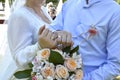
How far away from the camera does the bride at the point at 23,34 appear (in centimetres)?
187

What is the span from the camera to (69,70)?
146 centimetres

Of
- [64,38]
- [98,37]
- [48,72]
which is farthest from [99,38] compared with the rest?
[48,72]

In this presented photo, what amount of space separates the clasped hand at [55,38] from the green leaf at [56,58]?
4 cm

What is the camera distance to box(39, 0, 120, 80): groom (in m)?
1.46

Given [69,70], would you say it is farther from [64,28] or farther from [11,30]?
[11,30]

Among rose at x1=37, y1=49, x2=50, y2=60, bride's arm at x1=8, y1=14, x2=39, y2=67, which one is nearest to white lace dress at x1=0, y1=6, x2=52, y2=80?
bride's arm at x1=8, y1=14, x2=39, y2=67

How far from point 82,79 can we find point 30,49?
36 cm

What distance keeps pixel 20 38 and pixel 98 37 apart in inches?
27.5

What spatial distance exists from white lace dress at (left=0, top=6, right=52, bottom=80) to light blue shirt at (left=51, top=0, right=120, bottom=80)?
28cm

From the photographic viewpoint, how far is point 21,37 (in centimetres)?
205

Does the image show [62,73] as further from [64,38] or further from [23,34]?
[23,34]

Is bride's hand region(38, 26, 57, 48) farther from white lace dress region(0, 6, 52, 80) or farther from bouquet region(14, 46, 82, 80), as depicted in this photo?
white lace dress region(0, 6, 52, 80)

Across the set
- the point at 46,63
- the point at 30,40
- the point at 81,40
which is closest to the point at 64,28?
the point at 81,40

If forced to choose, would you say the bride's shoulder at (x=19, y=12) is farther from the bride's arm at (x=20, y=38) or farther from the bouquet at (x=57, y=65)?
the bouquet at (x=57, y=65)
